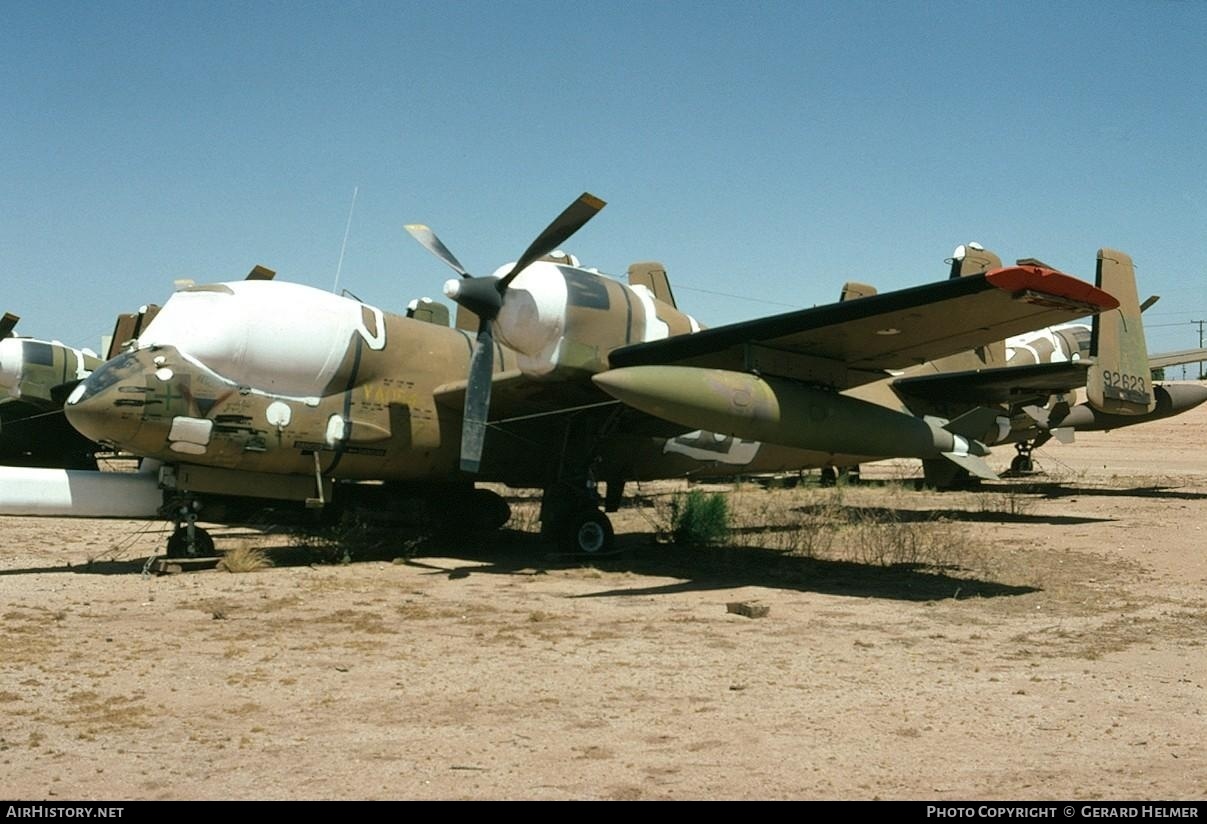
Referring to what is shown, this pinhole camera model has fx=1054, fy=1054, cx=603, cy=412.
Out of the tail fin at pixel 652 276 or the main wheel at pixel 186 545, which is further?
the tail fin at pixel 652 276

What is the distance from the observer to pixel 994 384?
18641mm

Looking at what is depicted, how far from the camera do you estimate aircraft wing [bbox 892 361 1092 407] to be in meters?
18.0

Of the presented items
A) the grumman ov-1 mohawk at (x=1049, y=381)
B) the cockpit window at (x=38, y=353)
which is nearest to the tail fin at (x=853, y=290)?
the grumman ov-1 mohawk at (x=1049, y=381)

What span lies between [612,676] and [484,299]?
6367mm

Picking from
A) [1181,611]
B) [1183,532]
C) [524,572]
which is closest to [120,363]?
[524,572]

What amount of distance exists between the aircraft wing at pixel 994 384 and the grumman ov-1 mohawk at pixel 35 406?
16.4 metres

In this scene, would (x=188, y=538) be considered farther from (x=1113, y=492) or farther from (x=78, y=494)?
(x=1113, y=492)

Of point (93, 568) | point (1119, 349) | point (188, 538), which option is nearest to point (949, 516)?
point (1119, 349)

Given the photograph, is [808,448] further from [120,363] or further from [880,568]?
[120,363]

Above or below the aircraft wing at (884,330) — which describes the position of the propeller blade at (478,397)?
below

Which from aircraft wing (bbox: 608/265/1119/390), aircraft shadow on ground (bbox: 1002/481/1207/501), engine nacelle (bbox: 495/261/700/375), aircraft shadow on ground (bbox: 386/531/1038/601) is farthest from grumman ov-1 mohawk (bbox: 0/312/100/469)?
aircraft shadow on ground (bbox: 1002/481/1207/501)

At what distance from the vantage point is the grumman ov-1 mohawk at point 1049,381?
18.5 m

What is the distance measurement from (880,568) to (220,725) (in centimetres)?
962

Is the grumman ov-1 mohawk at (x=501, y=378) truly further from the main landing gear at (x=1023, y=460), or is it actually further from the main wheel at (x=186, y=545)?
the main landing gear at (x=1023, y=460)
